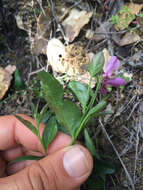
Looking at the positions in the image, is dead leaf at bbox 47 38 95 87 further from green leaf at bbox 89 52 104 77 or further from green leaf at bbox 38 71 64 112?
green leaf at bbox 38 71 64 112

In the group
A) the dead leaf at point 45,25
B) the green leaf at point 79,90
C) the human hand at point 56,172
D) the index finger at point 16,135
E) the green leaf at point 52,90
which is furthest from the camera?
the dead leaf at point 45,25

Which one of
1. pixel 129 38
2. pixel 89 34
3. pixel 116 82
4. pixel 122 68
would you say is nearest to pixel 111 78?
pixel 116 82

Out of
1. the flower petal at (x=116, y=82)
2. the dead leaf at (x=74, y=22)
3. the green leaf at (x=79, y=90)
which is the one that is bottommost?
the flower petal at (x=116, y=82)

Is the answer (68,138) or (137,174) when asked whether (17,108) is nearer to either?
(68,138)

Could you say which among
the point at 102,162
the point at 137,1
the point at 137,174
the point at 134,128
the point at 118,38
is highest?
the point at 137,1

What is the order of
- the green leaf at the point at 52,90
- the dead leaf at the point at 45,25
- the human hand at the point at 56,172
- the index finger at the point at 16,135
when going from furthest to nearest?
the dead leaf at the point at 45,25
the index finger at the point at 16,135
the human hand at the point at 56,172
the green leaf at the point at 52,90

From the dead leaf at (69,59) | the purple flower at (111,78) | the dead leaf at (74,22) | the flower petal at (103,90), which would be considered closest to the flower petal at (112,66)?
the purple flower at (111,78)

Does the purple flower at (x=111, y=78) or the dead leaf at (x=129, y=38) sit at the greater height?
the dead leaf at (x=129, y=38)

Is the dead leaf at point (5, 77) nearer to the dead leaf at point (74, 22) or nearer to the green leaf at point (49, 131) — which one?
the dead leaf at point (74, 22)

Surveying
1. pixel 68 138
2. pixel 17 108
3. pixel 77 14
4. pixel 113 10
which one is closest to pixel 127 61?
pixel 113 10
